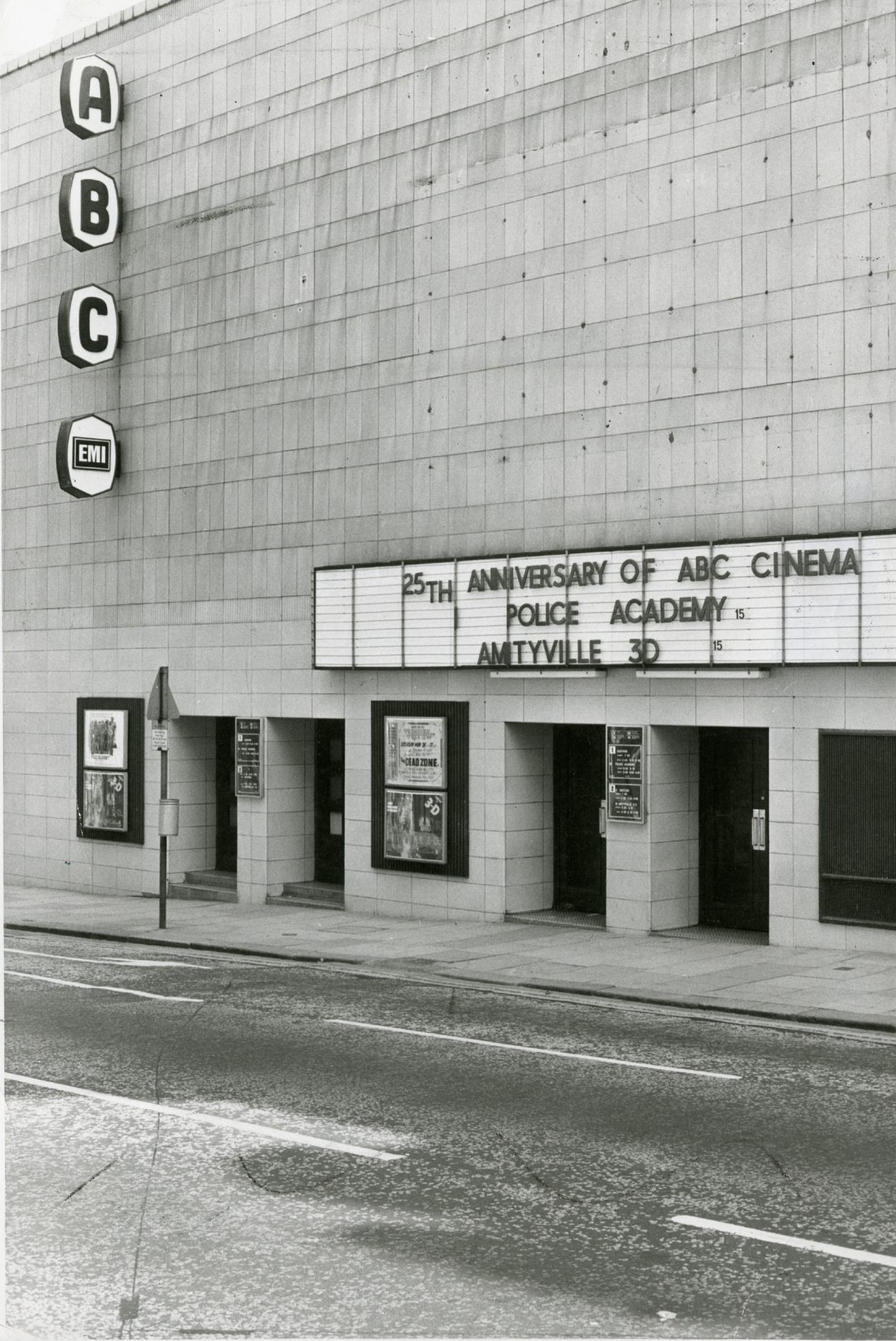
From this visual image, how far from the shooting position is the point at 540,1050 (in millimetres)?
12766

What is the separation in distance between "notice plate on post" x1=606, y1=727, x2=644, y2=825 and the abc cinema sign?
38.4 ft

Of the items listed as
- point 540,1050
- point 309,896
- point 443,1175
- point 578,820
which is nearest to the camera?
point 443,1175

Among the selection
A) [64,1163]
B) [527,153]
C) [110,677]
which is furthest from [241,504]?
[64,1163]

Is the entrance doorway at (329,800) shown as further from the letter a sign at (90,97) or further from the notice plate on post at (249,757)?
the letter a sign at (90,97)

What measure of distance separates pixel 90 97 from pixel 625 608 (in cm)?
1469

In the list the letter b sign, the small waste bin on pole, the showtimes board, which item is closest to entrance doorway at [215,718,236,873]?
the showtimes board

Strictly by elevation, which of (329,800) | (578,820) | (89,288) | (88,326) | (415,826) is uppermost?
(89,288)

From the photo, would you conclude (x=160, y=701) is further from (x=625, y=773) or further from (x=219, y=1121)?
(x=219, y=1121)

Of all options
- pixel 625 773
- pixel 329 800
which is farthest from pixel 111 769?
pixel 625 773

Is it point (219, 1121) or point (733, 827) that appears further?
point (733, 827)

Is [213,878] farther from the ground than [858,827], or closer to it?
closer to it

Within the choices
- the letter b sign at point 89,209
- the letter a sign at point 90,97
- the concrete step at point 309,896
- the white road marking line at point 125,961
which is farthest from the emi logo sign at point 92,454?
the white road marking line at point 125,961

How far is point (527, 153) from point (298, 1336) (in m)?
18.0

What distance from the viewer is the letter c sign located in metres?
26.7
